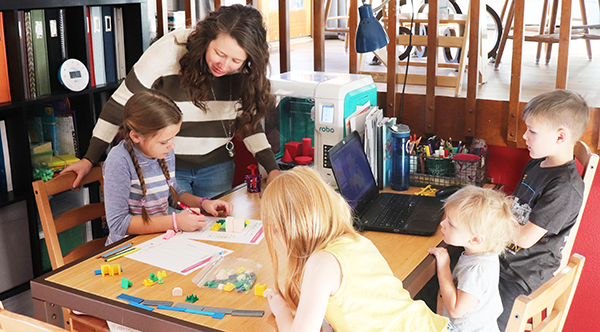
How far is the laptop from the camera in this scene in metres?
1.88

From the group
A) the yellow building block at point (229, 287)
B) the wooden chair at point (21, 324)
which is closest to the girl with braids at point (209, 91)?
the yellow building block at point (229, 287)

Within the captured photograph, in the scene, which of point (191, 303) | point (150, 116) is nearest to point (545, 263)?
point (191, 303)

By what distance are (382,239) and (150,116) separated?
2.70ft

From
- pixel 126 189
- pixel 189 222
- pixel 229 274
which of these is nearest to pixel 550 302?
pixel 229 274

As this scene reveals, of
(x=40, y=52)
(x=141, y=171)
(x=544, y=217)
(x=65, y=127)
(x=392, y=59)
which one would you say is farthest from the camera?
(x=65, y=127)

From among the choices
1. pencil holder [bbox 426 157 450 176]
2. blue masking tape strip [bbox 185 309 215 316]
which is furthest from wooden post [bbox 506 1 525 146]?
blue masking tape strip [bbox 185 309 215 316]

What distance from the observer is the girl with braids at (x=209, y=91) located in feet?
6.66

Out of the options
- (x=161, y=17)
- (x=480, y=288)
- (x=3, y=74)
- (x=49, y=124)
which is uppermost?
(x=161, y=17)

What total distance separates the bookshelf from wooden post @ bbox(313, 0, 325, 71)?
81 cm

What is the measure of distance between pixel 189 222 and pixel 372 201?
0.67 m

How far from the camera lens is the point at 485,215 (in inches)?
63.5

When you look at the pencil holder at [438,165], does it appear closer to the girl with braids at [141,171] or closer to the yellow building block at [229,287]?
the girl with braids at [141,171]

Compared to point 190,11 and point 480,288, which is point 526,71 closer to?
point 190,11

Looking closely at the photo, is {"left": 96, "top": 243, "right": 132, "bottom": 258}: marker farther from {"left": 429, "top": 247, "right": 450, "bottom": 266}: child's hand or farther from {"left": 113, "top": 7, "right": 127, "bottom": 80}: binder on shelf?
{"left": 113, "top": 7, "right": 127, "bottom": 80}: binder on shelf
